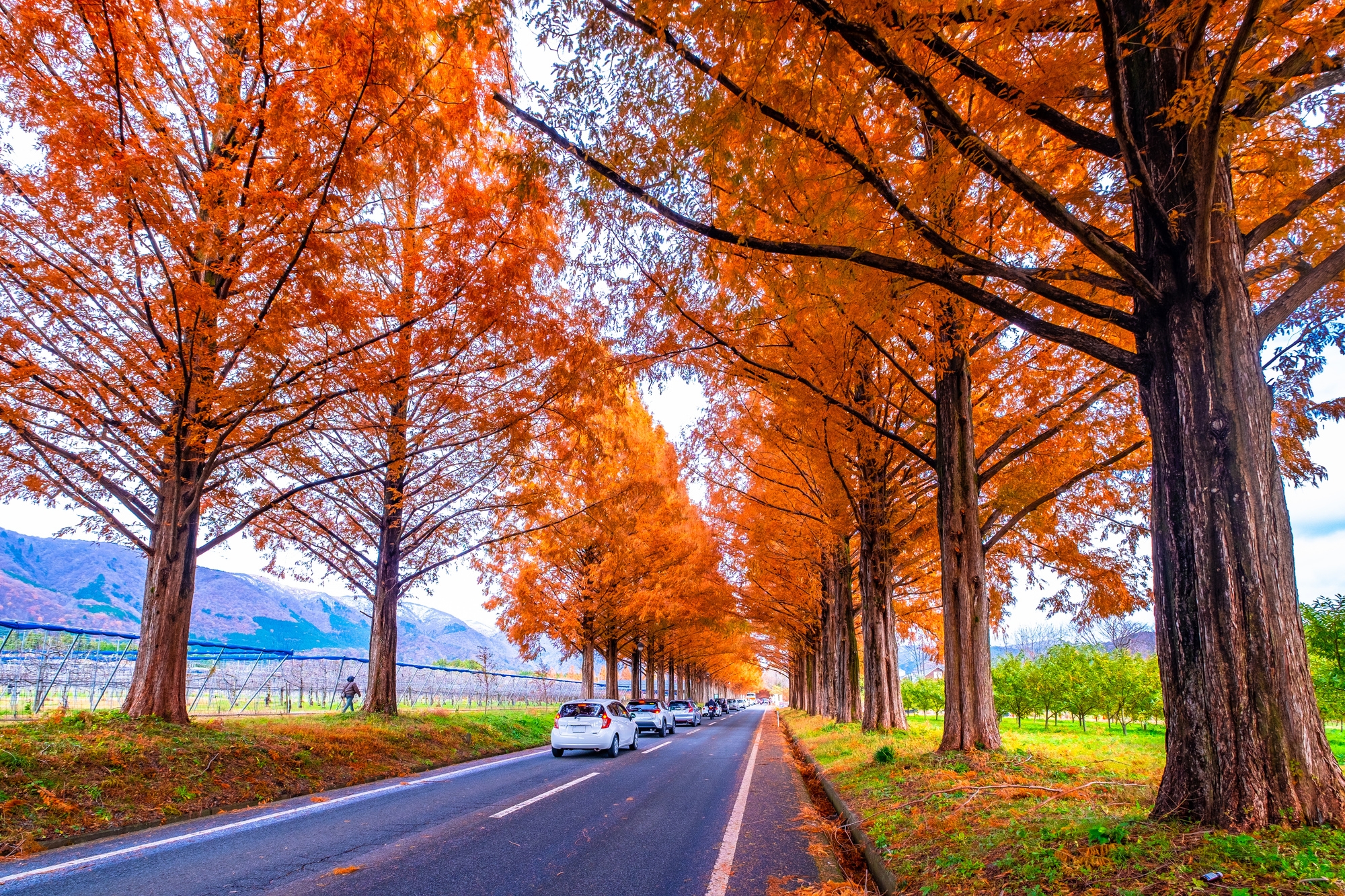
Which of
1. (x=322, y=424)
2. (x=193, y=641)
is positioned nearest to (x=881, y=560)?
(x=322, y=424)

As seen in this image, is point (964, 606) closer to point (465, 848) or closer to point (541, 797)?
point (541, 797)

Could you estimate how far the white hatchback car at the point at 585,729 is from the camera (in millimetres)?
14664

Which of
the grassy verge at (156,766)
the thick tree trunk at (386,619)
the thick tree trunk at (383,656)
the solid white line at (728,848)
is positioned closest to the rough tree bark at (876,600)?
the solid white line at (728,848)

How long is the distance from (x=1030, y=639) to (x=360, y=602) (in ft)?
143

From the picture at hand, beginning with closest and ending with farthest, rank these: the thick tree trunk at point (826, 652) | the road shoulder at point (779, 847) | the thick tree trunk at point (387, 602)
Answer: the road shoulder at point (779, 847) → the thick tree trunk at point (387, 602) → the thick tree trunk at point (826, 652)

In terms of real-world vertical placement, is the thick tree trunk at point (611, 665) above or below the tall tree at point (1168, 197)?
below

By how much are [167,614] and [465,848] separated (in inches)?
245

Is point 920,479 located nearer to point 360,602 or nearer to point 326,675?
point 360,602

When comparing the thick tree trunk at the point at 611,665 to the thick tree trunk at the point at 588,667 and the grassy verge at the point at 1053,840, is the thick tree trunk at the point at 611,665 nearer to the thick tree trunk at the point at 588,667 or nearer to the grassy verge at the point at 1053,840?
the thick tree trunk at the point at 588,667

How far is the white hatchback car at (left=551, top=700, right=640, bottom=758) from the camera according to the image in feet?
48.1

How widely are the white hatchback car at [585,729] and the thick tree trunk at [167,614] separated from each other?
7.78 meters

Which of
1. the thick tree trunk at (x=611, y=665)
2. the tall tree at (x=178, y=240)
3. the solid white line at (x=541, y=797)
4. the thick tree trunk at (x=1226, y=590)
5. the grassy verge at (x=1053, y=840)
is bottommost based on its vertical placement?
the thick tree trunk at (x=611, y=665)

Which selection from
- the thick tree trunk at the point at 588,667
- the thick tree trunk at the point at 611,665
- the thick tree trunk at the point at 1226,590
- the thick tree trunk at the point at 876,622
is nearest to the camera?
the thick tree trunk at the point at 1226,590

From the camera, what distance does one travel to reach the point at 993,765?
23.8 ft
